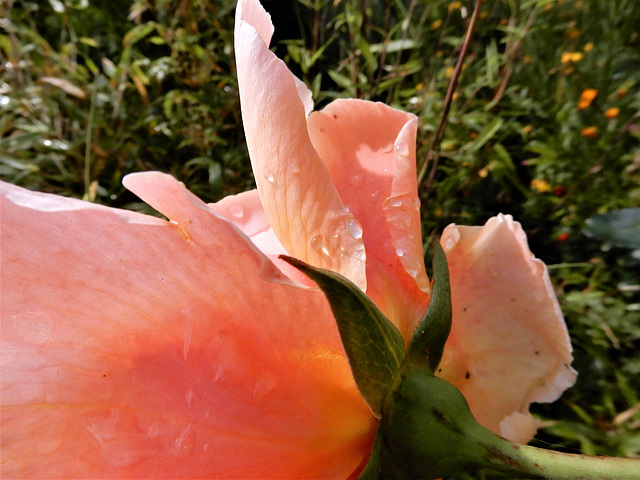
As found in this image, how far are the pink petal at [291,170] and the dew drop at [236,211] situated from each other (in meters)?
0.09

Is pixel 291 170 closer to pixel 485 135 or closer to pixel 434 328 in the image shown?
pixel 434 328

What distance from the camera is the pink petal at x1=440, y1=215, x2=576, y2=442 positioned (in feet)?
1.18

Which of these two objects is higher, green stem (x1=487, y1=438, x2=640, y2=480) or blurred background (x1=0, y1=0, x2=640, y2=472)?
green stem (x1=487, y1=438, x2=640, y2=480)

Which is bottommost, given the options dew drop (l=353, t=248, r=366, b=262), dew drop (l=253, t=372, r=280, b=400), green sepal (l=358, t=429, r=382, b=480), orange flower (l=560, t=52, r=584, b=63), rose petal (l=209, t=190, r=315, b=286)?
orange flower (l=560, t=52, r=584, b=63)

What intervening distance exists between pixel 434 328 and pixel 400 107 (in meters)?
0.98

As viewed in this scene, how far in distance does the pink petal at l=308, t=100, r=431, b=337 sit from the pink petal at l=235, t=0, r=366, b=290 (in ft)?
0.12

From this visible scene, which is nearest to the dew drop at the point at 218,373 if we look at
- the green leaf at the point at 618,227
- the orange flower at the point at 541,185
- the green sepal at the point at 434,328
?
the green sepal at the point at 434,328

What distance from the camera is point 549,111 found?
4.61 feet

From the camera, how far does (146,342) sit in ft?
0.82

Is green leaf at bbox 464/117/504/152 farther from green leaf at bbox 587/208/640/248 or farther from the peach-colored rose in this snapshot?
the peach-colored rose

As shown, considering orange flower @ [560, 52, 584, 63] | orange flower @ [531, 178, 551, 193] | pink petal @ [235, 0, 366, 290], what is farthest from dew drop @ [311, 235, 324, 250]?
orange flower @ [560, 52, 584, 63]

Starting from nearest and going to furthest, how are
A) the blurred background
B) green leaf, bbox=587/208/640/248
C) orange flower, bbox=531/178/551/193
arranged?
green leaf, bbox=587/208/640/248
the blurred background
orange flower, bbox=531/178/551/193

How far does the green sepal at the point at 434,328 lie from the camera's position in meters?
0.29

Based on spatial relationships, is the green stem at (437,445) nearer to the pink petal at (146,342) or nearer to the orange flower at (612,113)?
the pink petal at (146,342)
